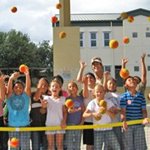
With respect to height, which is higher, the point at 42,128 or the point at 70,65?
the point at 70,65

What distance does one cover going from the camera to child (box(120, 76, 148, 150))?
25.4 feet

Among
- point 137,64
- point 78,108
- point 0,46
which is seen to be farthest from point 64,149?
point 0,46

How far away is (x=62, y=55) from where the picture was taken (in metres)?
23.4

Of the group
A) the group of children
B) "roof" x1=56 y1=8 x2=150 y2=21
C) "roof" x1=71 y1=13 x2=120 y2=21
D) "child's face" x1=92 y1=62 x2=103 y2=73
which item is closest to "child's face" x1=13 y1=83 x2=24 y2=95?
the group of children

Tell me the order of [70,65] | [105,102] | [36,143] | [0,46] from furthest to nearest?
1. [0,46]
2. [70,65]
3. [36,143]
4. [105,102]

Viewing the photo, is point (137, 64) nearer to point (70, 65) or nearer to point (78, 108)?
point (70, 65)

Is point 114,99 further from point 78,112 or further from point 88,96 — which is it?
point 78,112

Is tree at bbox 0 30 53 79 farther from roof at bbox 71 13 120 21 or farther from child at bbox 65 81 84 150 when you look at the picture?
child at bbox 65 81 84 150

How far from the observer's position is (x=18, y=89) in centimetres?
788

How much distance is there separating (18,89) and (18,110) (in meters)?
0.37

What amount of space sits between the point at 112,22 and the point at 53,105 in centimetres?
3982

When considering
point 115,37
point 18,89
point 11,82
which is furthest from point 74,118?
point 115,37

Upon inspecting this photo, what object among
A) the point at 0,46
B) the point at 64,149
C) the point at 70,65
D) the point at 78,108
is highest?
the point at 0,46

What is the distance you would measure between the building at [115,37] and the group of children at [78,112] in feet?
118
